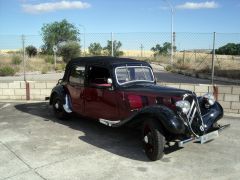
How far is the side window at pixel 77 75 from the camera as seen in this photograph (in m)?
7.84

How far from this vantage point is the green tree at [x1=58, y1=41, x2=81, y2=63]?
27922 mm

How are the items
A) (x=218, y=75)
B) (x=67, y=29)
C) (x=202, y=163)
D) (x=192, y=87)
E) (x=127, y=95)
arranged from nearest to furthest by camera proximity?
(x=202, y=163) < (x=127, y=95) < (x=192, y=87) < (x=218, y=75) < (x=67, y=29)

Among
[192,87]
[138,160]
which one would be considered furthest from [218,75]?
[138,160]

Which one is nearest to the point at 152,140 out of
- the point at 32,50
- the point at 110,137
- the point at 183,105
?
the point at 183,105

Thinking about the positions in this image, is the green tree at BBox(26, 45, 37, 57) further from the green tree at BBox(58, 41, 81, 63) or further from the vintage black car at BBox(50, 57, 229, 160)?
the vintage black car at BBox(50, 57, 229, 160)

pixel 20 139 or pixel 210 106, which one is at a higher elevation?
pixel 210 106

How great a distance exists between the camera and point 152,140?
5.66 m

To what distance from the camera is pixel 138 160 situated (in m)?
5.75

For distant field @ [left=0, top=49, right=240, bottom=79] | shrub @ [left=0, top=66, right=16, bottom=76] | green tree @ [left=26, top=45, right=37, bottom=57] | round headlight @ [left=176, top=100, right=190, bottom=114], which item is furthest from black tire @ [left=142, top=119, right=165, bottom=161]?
green tree @ [left=26, top=45, right=37, bottom=57]

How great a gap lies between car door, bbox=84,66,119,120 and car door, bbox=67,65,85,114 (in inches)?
8.7

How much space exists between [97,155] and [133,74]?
206 centimetres

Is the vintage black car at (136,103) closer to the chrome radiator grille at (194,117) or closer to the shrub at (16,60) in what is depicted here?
the chrome radiator grille at (194,117)

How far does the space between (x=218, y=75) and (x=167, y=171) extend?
19.6 metres

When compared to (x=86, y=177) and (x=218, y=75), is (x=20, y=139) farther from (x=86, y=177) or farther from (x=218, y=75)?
(x=218, y=75)
